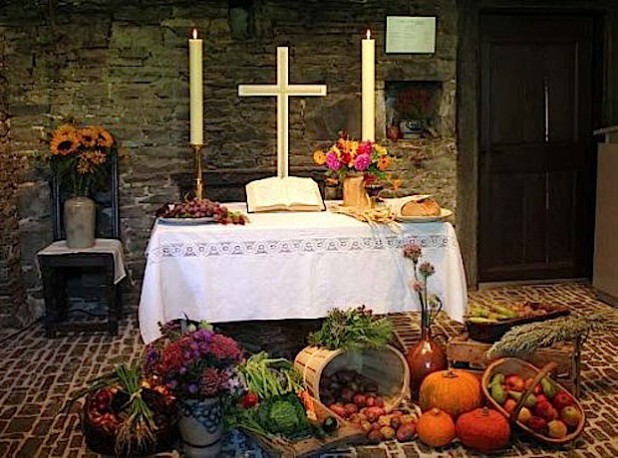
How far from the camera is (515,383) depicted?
319 cm

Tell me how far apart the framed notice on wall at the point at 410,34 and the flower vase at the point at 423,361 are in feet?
8.29

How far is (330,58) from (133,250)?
5.99 feet

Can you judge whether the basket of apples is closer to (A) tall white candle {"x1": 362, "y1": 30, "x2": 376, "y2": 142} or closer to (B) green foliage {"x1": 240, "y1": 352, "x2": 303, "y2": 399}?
(B) green foliage {"x1": 240, "y1": 352, "x2": 303, "y2": 399}

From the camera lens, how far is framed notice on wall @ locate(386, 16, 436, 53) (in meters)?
5.45

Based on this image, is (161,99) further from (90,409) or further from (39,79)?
(90,409)

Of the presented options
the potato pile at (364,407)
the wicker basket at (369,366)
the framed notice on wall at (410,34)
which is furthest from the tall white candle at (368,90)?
the framed notice on wall at (410,34)

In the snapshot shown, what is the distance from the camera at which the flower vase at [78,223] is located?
189 inches

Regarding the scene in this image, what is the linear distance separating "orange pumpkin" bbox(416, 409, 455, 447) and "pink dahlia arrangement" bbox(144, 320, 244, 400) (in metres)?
0.71

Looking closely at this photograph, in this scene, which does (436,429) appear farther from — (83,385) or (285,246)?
(83,385)

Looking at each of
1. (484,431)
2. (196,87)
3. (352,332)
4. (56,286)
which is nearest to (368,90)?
(196,87)

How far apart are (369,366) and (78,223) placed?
215cm

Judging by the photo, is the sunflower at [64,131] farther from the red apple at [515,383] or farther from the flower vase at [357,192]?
the red apple at [515,383]

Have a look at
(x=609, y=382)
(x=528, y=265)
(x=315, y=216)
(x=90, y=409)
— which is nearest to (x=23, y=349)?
(x=90, y=409)

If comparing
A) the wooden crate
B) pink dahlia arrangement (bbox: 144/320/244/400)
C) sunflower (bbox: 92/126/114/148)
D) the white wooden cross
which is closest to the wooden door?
the white wooden cross
